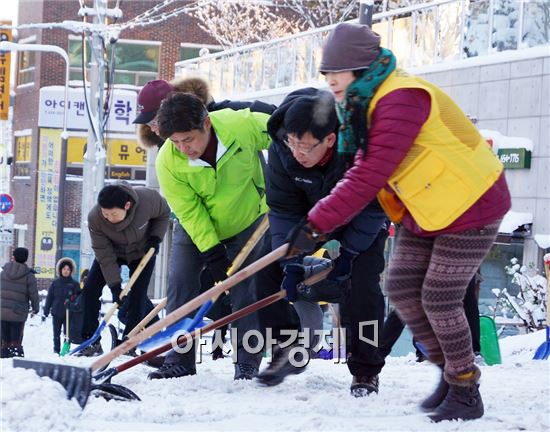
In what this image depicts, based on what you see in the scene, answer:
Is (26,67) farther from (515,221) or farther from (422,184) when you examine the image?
(422,184)

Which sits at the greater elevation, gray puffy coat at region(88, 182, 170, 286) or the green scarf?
the green scarf

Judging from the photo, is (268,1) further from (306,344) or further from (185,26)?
(306,344)

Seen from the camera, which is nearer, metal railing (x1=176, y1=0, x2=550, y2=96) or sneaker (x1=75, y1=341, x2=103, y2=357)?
sneaker (x1=75, y1=341, x2=103, y2=357)

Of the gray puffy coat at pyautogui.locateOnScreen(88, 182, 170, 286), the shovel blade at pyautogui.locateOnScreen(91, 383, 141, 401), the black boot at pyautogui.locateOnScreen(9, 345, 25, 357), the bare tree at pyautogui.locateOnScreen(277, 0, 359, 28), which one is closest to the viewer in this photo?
the shovel blade at pyautogui.locateOnScreen(91, 383, 141, 401)

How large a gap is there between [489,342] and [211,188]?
3.61 metres

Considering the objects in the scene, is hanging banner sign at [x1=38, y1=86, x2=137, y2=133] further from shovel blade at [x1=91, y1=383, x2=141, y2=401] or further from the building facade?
shovel blade at [x1=91, y1=383, x2=141, y2=401]

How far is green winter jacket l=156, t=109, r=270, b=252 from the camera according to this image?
5.64m

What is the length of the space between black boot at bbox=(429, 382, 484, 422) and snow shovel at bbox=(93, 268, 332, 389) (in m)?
1.05

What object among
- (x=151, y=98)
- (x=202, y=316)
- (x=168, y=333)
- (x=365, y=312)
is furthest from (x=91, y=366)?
(x=151, y=98)

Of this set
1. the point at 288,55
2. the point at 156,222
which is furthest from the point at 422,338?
the point at 288,55

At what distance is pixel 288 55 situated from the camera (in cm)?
2031

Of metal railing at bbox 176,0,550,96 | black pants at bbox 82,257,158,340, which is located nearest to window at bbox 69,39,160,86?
metal railing at bbox 176,0,550,96

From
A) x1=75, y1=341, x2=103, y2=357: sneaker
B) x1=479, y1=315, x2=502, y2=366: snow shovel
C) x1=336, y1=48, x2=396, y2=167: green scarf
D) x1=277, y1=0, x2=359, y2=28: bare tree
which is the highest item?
x1=277, y1=0, x2=359, y2=28: bare tree

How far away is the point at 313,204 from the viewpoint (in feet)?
17.2
